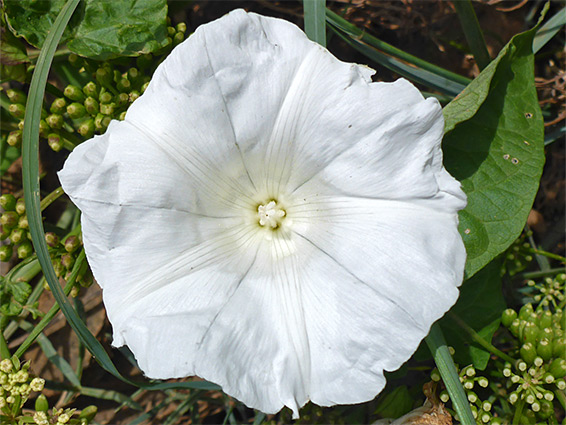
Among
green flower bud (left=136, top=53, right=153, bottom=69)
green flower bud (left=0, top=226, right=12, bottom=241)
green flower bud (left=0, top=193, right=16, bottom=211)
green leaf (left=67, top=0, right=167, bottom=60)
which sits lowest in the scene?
green flower bud (left=0, top=226, right=12, bottom=241)

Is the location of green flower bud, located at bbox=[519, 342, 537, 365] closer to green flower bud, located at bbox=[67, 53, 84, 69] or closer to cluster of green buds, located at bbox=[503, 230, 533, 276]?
cluster of green buds, located at bbox=[503, 230, 533, 276]

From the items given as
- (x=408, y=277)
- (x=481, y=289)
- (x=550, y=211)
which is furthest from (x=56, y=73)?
(x=550, y=211)

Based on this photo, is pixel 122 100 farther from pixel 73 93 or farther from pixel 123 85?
pixel 73 93

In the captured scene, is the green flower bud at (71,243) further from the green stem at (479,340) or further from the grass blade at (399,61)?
the green stem at (479,340)

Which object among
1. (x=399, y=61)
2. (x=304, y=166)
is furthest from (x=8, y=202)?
(x=399, y=61)

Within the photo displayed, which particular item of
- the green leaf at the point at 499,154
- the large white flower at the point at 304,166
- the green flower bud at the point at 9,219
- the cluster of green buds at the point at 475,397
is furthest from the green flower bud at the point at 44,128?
the cluster of green buds at the point at 475,397

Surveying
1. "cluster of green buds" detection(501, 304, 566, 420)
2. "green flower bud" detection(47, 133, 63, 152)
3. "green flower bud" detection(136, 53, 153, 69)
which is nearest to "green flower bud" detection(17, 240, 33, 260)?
"green flower bud" detection(47, 133, 63, 152)
